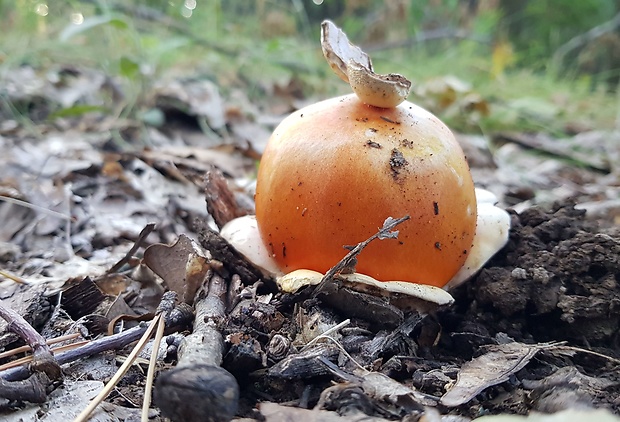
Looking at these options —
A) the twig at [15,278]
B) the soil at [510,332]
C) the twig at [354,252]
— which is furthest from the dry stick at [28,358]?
the twig at [354,252]

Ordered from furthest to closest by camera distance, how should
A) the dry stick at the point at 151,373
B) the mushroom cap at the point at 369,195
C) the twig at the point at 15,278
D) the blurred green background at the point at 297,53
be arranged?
the blurred green background at the point at 297,53, the twig at the point at 15,278, the mushroom cap at the point at 369,195, the dry stick at the point at 151,373

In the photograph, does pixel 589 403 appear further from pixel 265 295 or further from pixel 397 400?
pixel 265 295

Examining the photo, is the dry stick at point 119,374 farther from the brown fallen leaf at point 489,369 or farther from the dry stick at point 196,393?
the brown fallen leaf at point 489,369

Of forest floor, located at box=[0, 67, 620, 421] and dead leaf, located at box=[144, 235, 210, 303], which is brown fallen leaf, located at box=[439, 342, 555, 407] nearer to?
forest floor, located at box=[0, 67, 620, 421]

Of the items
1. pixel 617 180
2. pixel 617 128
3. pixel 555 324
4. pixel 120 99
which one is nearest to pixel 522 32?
pixel 617 128

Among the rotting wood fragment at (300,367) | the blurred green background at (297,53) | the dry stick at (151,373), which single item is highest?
the blurred green background at (297,53)

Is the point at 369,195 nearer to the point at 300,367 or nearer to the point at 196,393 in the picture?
the point at 300,367

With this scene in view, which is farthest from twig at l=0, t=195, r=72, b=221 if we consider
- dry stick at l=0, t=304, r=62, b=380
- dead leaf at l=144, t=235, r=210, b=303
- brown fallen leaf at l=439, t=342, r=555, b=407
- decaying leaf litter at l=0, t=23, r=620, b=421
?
brown fallen leaf at l=439, t=342, r=555, b=407

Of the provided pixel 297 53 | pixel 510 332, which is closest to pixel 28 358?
pixel 510 332
